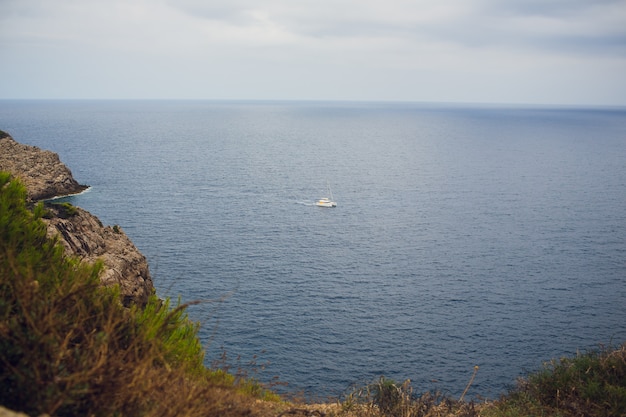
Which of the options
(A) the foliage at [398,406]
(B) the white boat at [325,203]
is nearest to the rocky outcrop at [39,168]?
(B) the white boat at [325,203]

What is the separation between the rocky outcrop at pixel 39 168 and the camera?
106 meters

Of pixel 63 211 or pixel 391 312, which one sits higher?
pixel 63 211

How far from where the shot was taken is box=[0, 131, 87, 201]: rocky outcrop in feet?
347

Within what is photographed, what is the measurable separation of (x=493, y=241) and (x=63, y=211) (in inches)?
2769

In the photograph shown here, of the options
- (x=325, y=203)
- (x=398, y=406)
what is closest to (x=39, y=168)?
(x=325, y=203)

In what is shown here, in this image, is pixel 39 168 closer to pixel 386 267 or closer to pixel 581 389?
pixel 386 267

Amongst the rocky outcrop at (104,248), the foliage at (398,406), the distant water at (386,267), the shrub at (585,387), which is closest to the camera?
the foliage at (398,406)

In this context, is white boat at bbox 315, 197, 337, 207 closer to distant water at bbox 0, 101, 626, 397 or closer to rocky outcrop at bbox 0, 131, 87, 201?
distant water at bbox 0, 101, 626, 397

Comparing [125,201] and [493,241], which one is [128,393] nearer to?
[493,241]

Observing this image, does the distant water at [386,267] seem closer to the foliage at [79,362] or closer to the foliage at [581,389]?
the foliage at [581,389]

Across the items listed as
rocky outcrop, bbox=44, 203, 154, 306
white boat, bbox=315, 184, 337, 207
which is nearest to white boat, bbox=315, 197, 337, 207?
white boat, bbox=315, 184, 337, 207

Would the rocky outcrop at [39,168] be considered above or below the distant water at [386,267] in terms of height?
above

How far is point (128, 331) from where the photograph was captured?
493 inches

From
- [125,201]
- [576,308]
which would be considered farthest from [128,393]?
[125,201]
